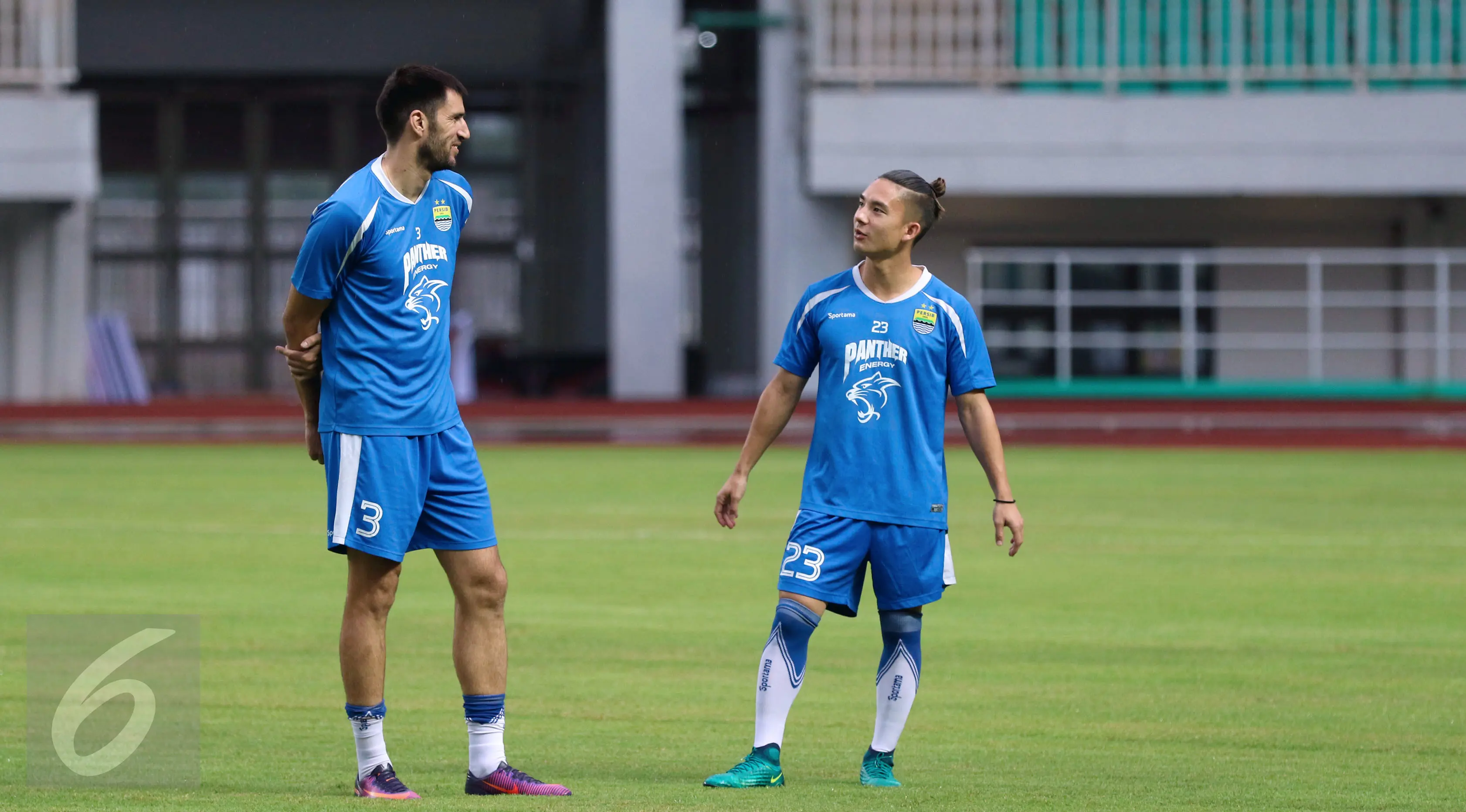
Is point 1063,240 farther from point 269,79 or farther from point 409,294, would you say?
point 409,294

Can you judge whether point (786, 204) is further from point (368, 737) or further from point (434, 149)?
point (368, 737)

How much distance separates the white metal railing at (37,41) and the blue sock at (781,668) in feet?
95.5

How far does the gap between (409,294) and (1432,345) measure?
29864 mm

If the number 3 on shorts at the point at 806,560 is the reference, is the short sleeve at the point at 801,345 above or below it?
above

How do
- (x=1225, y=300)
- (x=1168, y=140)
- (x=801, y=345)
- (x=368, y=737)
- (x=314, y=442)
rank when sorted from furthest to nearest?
(x=1225, y=300) < (x=1168, y=140) < (x=801, y=345) < (x=314, y=442) < (x=368, y=737)

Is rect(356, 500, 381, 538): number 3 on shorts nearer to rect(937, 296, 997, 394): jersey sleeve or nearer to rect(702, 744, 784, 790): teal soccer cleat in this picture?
rect(702, 744, 784, 790): teal soccer cleat

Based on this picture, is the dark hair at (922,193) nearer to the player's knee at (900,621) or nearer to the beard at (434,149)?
the player's knee at (900,621)

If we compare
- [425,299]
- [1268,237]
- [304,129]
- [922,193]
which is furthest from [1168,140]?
[425,299]

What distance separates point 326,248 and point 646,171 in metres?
27.5

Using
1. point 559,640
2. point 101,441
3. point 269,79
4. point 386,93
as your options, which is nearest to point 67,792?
point 386,93

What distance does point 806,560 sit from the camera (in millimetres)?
5188

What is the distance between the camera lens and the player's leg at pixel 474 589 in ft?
16.2

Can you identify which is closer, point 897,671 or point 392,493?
point 392,493

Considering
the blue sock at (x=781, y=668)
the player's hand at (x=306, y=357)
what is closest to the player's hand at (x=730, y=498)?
the blue sock at (x=781, y=668)
